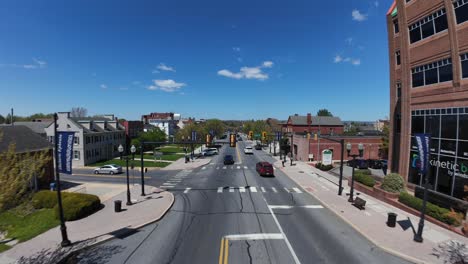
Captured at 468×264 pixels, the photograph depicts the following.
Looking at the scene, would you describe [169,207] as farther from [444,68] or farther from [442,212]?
[444,68]

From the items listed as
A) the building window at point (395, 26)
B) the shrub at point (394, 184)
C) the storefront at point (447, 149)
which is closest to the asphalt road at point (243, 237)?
the shrub at point (394, 184)

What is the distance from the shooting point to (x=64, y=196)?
64.4 ft

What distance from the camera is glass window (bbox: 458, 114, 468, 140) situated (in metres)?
19.1

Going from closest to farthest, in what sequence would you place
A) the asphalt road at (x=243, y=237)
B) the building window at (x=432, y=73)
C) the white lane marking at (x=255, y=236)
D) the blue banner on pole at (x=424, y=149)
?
the asphalt road at (x=243, y=237), the white lane marking at (x=255, y=236), the blue banner on pole at (x=424, y=149), the building window at (x=432, y=73)

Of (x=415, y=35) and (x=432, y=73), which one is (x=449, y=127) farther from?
(x=415, y=35)

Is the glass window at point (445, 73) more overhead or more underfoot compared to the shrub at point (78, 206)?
more overhead

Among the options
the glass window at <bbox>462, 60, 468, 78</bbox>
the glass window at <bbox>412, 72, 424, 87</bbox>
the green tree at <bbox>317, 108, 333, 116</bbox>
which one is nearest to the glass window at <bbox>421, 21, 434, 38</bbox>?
the glass window at <bbox>412, 72, 424, 87</bbox>

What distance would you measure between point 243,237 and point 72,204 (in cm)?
1230

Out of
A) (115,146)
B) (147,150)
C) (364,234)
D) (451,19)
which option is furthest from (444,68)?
(147,150)

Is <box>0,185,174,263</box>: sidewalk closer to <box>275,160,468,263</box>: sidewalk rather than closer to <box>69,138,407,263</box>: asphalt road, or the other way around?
<box>69,138,407,263</box>: asphalt road

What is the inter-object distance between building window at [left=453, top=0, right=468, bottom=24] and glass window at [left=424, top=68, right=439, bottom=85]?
14.2 ft

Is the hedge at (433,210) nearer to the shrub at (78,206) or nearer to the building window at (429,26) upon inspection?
the building window at (429,26)

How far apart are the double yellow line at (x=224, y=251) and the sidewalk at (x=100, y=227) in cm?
576

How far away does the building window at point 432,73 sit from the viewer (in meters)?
21.1
